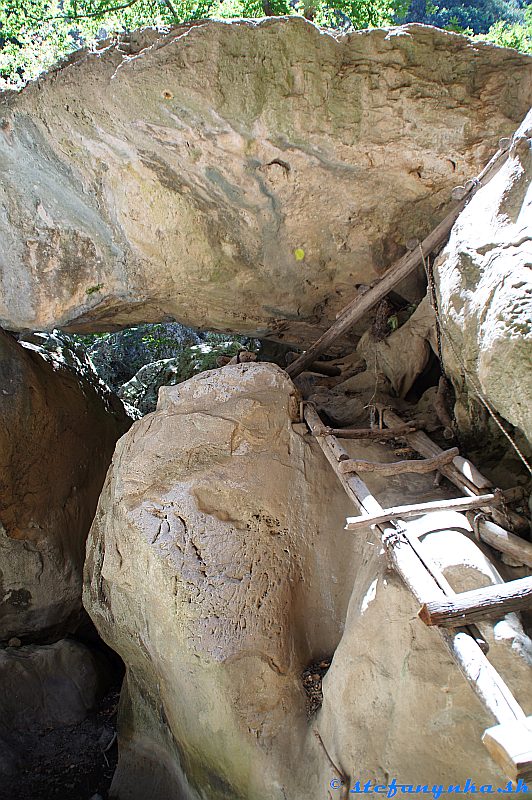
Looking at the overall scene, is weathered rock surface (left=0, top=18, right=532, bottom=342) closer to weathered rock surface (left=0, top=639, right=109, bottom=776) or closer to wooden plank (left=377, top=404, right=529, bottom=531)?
wooden plank (left=377, top=404, right=529, bottom=531)

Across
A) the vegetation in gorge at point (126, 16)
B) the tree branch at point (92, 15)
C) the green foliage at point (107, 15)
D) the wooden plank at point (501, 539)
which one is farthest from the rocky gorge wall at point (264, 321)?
the tree branch at point (92, 15)

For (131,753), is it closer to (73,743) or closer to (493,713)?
(73,743)

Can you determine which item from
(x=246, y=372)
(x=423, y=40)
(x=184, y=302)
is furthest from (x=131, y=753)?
(x=423, y=40)

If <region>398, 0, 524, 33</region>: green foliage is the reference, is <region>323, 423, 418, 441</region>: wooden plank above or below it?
below

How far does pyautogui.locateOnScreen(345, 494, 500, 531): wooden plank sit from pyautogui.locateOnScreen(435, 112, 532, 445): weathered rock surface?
585mm

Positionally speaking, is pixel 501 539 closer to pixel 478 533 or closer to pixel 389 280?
pixel 478 533

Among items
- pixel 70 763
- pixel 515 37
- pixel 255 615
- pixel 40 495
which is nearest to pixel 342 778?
pixel 255 615

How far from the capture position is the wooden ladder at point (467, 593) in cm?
203

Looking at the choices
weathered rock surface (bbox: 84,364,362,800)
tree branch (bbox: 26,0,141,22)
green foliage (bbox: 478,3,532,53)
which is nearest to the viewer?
weathered rock surface (bbox: 84,364,362,800)

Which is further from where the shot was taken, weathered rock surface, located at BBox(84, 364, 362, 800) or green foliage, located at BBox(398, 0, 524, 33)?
green foliage, located at BBox(398, 0, 524, 33)

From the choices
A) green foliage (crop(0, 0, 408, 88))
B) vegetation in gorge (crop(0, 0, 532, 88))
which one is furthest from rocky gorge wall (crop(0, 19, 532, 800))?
green foliage (crop(0, 0, 408, 88))

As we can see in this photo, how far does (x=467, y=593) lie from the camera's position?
2.70 meters

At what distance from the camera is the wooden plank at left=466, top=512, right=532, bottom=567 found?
310 centimetres

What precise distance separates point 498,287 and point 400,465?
60.2 inches
